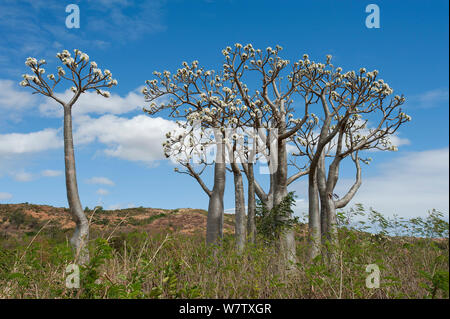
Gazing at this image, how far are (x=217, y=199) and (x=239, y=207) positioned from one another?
965 millimetres

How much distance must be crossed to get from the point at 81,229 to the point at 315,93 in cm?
879

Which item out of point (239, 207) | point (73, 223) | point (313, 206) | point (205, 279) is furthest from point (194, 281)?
point (73, 223)

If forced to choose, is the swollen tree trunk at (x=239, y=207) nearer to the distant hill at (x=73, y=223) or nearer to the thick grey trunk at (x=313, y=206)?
the thick grey trunk at (x=313, y=206)

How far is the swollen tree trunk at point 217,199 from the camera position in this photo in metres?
12.1

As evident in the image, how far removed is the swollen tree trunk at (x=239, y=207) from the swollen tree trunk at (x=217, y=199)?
1.65 feet

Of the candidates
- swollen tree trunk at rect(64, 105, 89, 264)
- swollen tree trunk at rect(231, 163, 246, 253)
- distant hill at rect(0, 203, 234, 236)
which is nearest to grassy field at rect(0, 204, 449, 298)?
swollen tree trunk at rect(64, 105, 89, 264)

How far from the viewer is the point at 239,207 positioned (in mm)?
11781

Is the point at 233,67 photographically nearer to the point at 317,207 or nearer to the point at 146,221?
the point at 317,207
